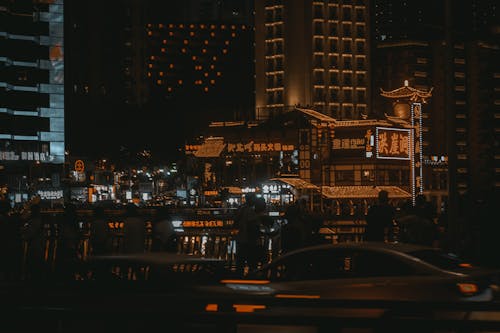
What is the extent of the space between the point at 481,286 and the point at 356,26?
94.8 m

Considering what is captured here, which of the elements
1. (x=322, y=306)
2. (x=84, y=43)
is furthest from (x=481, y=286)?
(x=84, y=43)

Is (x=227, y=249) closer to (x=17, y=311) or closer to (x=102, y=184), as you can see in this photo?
(x=17, y=311)

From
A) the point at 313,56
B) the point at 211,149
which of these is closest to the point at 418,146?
the point at 211,149

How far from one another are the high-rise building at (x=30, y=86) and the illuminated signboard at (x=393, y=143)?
55.9 m

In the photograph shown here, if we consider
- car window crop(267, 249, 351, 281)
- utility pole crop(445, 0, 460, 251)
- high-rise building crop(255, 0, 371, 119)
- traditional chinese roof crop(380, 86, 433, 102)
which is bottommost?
car window crop(267, 249, 351, 281)

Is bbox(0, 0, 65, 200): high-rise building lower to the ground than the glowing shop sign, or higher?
higher

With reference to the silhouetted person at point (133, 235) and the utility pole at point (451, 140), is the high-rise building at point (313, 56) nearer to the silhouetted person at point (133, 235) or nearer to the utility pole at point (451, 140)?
the utility pole at point (451, 140)

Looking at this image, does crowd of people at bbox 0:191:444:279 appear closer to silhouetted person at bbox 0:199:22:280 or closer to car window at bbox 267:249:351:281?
silhouetted person at bbox 0:199:22:280

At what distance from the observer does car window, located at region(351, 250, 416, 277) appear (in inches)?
482

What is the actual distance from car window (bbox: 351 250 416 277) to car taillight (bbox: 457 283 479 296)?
0.68 metres

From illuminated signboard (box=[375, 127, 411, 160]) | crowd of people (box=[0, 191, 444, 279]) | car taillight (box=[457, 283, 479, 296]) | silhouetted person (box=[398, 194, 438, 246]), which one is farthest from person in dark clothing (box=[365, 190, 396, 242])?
illuminated signboard (box=[375, 127, 411, 160])

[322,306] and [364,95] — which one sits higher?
[364,95]

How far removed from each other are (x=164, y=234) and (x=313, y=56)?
8431 cm

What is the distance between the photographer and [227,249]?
77.2 ft
